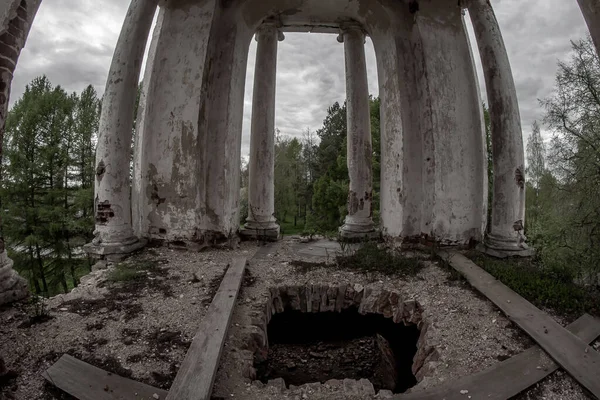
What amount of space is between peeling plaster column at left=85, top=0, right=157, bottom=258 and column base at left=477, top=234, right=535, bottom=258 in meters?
6.75

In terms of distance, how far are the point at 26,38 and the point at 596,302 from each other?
22.4 feet

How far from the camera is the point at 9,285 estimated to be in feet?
12.7

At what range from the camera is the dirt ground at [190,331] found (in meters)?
2.68

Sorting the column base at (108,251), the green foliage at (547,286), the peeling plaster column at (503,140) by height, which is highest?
the peeling plaster column at (503,140)

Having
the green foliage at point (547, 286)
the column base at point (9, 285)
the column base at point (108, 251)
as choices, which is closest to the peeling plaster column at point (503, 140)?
the green foliage at point (547, 286)

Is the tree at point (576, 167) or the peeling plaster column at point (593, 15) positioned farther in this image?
the tree at point (576, 167)

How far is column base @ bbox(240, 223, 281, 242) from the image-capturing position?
7.79 m

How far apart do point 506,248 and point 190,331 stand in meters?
5.71

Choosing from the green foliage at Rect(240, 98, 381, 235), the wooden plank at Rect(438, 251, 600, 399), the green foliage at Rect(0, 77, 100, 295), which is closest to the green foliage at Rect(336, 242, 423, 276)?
the wooden plank at Rect(438, 251, 600, 399)

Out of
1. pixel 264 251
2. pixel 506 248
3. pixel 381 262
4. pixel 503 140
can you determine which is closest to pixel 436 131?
pixel 503 140

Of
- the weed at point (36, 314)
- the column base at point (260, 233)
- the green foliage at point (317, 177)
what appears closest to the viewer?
the weed at point (36, 314)

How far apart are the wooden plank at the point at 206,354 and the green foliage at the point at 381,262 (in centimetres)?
232

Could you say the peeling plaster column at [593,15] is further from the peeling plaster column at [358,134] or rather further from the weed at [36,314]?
the weed at [36,314]

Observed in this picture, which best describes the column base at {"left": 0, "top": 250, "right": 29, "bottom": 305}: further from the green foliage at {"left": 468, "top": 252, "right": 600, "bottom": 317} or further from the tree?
the tree
